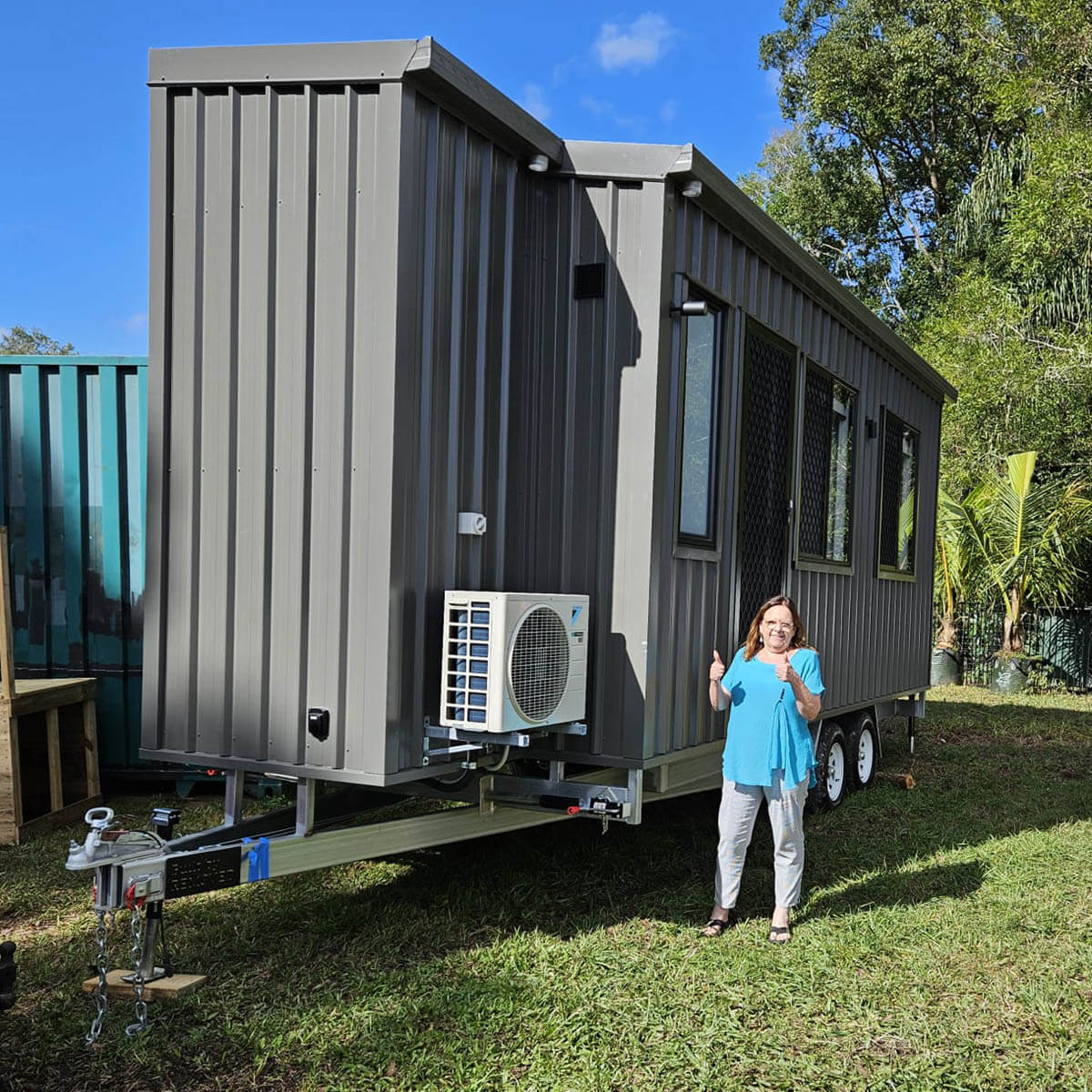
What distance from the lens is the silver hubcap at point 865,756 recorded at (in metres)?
8.46

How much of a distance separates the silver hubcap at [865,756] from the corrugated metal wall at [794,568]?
36cm

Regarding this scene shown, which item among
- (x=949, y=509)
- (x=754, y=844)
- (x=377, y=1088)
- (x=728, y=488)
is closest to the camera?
(x=377, y=1088)

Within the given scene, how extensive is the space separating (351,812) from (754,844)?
8.86 feet

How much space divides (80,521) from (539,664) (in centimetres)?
428

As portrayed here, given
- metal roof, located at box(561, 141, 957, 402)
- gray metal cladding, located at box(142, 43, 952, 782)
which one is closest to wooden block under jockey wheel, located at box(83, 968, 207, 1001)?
gray metal cladding, located at box(142, 43, 952, 782)

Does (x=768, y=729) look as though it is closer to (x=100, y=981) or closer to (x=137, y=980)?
(x=137, y=980)

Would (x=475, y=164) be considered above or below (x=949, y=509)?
above

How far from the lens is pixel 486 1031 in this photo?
3.84 metres

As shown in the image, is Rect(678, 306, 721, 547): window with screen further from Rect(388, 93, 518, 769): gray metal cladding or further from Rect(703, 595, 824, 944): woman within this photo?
Rect(388, 93, 518, 769): gray metal cladding

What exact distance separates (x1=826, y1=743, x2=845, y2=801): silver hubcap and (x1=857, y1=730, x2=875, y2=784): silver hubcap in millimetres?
573

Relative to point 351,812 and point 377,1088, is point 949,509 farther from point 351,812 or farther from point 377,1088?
point 377,1088

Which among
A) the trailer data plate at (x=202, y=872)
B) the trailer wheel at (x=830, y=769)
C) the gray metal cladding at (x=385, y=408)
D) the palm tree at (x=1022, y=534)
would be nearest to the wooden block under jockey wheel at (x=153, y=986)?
the trailer data plate at (x=202, y=872)

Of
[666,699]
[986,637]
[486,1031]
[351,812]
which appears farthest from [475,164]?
[986,637]

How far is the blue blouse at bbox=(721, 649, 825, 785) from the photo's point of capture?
4.86 meters
